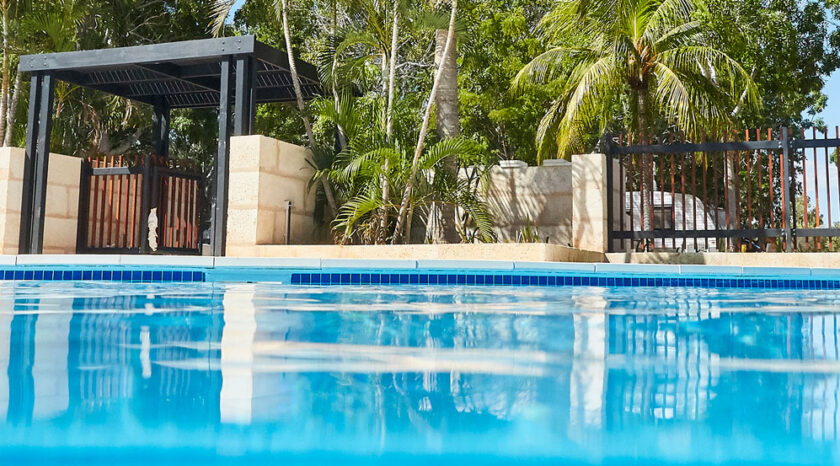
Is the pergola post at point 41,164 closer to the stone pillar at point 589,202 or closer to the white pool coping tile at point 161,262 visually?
the white pool coping tile at point 161,262

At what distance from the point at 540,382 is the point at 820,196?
1031 cm

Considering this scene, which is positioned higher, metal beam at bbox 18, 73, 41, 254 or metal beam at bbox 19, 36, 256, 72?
metal beam at bbox 19, 36, 256, 72

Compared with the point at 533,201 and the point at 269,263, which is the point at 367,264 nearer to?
the point at 269,263

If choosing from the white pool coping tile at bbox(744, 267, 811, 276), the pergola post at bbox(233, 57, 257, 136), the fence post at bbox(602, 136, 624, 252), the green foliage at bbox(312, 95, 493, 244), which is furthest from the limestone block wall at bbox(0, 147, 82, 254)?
the white pool coping tile at bbox(744, 267, 811, 276)

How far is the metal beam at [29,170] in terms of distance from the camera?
11578 mm

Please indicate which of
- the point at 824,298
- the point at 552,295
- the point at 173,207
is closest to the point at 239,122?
the point at 173,207

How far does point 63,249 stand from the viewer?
12242 mm

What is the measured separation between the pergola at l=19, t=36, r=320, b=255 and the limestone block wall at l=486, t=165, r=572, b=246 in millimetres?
3599

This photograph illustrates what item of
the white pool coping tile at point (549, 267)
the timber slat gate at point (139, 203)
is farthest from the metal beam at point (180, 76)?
the white pool coping tile at point (549, 267)

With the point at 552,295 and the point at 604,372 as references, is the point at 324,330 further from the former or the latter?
the point at 552,295

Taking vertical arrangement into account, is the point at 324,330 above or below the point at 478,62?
below

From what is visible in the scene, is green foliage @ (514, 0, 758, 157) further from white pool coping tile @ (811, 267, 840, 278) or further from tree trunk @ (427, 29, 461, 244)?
white pool coping tile @ (811, 267, 840, 278)

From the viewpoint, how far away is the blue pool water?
4.79 ft

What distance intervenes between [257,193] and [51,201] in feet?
12.5
